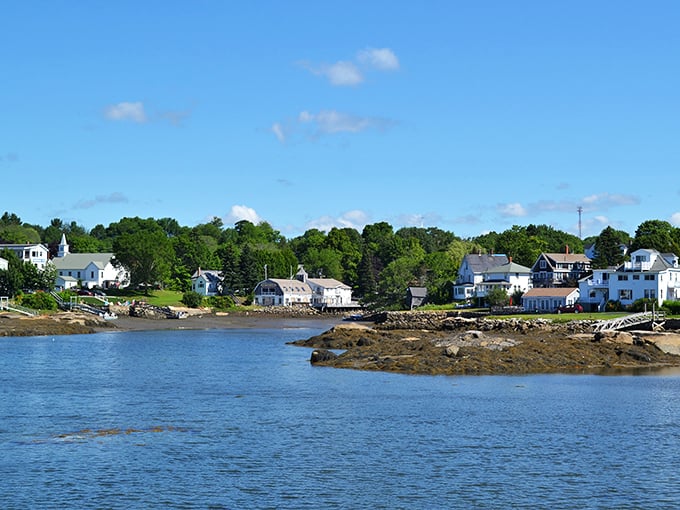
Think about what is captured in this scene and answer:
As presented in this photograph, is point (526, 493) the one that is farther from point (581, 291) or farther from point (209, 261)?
point (209, 261)

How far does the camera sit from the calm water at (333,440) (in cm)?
2369

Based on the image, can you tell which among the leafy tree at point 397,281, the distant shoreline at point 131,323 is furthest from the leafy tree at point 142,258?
the leafy tree at point 397,281

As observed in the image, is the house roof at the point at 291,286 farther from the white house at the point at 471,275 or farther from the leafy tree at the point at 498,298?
the leafy tree at the point at 498,298

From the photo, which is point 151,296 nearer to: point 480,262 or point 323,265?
point 323,265

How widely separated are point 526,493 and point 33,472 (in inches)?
535

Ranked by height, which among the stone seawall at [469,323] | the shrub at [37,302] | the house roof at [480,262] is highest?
the house roof at [480,262]

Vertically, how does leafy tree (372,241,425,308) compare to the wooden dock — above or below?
above

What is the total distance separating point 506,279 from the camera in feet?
396

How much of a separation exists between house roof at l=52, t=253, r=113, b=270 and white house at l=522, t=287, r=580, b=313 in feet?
245

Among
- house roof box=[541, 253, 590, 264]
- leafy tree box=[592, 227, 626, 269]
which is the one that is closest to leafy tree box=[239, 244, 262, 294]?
house roof box=[541, 253, 590, 264]

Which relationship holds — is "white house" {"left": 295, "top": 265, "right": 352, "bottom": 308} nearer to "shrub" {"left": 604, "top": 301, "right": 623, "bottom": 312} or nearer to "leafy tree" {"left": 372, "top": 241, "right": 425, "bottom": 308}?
"leafy tree" {"left": 372, "top": 241, "right": 425, "bottom": 308}

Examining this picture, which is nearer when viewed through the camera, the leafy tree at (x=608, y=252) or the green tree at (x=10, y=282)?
the green tree at (x=10, y=282)

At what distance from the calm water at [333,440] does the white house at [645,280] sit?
4125 cm

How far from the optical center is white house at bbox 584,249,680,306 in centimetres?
9000
